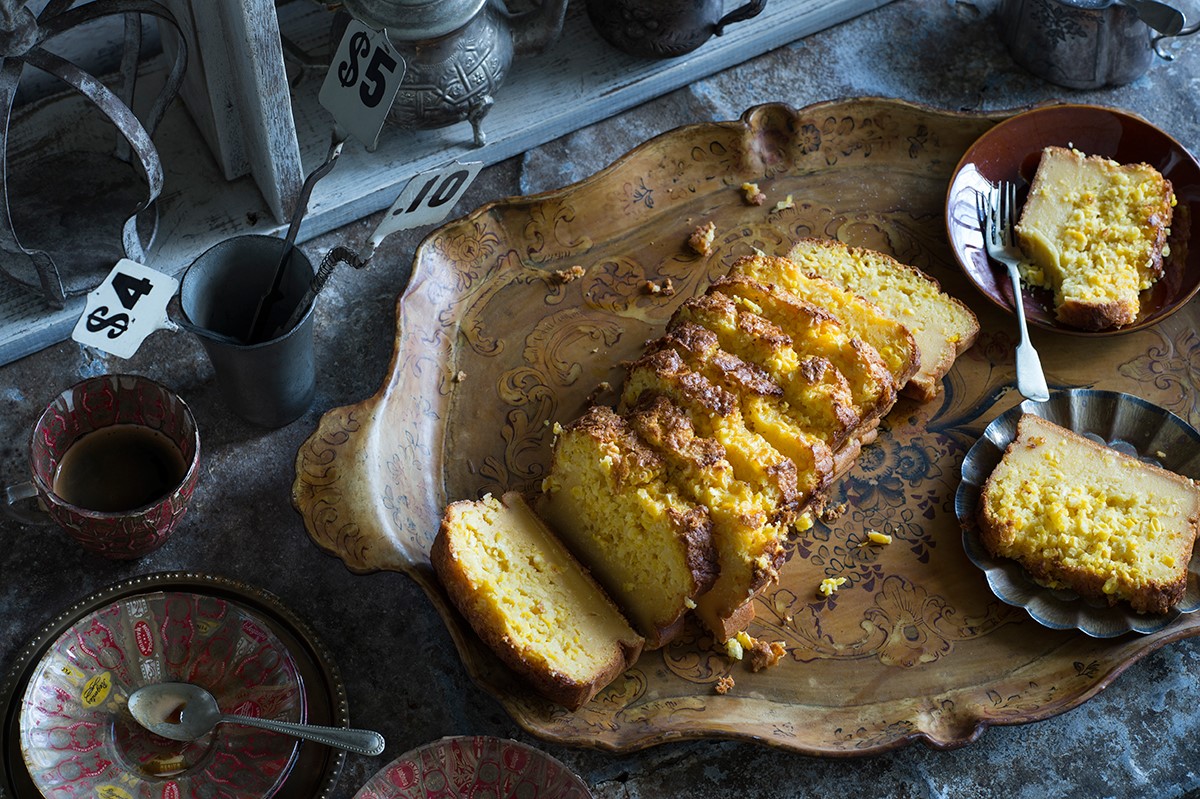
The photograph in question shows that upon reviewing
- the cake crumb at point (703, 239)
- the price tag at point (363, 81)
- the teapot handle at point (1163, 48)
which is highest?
the price tag at point (363, 81)

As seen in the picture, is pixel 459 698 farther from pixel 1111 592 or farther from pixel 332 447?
pixel 1111 592

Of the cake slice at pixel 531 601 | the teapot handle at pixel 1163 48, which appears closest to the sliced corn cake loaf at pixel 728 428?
the cake slice at pixel 531 601

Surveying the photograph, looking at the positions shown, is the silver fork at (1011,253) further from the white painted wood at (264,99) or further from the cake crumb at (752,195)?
the white painted wood at (264,99)

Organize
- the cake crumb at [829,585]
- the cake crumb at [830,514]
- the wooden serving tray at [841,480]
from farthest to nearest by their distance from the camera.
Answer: the cake crumb at [830,514]
the cake crumb at [829,585]
the wooden serving tray at [841,480]

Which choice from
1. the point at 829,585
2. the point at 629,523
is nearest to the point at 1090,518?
the point at 829,585

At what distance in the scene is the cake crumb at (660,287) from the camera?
3076 mm

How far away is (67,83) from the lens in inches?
110

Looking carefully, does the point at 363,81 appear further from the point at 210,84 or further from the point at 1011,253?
the point at 1011,253

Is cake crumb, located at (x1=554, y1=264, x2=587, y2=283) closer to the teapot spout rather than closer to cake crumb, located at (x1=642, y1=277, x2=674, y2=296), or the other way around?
cake crumb, located at (x1=642, y1=277, x2=674, y2=296)

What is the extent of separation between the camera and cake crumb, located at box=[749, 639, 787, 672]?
258cm

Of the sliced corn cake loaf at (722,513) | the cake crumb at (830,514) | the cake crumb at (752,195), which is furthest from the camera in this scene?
the cake crumb at (752,195)

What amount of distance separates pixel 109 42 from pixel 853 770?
267cm

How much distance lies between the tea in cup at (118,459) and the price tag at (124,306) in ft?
0.26

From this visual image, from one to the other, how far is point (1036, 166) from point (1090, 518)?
41.4 inches
